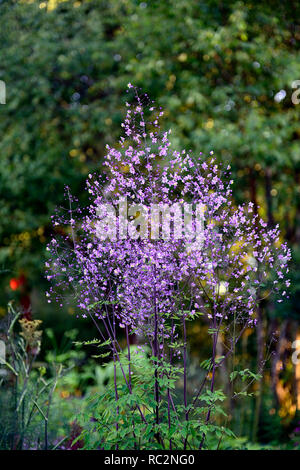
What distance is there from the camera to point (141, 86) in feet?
24.1

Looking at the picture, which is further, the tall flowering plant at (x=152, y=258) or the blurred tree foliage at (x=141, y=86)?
the blurred tree foliage at (x=141, y=86)

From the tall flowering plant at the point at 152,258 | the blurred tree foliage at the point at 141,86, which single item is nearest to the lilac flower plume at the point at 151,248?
the tall flowering plant at the point at 152,258

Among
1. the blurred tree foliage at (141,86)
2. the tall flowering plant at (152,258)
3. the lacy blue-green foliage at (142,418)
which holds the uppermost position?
the blurred tree foliage at (141,86)

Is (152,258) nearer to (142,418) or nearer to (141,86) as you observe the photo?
(142,418)

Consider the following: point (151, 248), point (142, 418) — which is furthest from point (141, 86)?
point (142, 418)

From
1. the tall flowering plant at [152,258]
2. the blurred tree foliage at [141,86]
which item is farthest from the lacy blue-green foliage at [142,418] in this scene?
the blurred tree foliage at [141,86]

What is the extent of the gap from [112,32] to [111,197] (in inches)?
248

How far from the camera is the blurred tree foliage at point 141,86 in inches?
255

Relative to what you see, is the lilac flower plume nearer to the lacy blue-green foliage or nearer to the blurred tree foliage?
the lacy blue-green foliage

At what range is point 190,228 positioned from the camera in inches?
111

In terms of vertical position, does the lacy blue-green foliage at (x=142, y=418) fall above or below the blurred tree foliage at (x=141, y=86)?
below

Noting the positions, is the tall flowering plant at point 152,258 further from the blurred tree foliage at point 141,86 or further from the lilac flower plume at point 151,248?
the blurred tree foliage at point 141,86

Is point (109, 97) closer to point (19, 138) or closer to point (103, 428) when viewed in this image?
point (19, 138)
